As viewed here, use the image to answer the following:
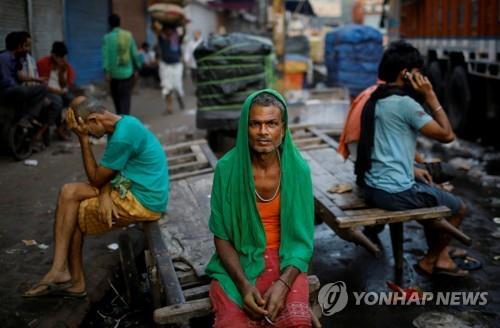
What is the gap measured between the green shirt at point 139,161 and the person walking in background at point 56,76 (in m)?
4.48

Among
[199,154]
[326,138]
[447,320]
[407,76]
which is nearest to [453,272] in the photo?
[447,320]

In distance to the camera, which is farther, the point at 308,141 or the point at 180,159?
the point at 308,141

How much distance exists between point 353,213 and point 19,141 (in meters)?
4.93

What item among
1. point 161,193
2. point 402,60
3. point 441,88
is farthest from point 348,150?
point 441,88

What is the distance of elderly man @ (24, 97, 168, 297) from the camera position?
3328mm

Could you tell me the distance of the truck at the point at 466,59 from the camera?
8031 millimetres

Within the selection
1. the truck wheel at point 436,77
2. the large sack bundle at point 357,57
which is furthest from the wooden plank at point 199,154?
the large sack bundle at point 357,57

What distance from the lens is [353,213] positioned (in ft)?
12.0

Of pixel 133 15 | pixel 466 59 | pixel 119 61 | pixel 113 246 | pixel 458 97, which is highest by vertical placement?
pixel 133 15

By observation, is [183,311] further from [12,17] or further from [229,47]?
[12,17]

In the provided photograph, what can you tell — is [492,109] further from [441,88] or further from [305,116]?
[305,116]

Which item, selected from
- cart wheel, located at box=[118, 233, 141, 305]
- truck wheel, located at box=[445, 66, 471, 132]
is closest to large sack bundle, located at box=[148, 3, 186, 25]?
truck wheel, located at box=[445, 66, 471, 132]

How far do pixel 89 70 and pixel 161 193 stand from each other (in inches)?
391

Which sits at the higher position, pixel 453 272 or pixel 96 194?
pixel 96 194
